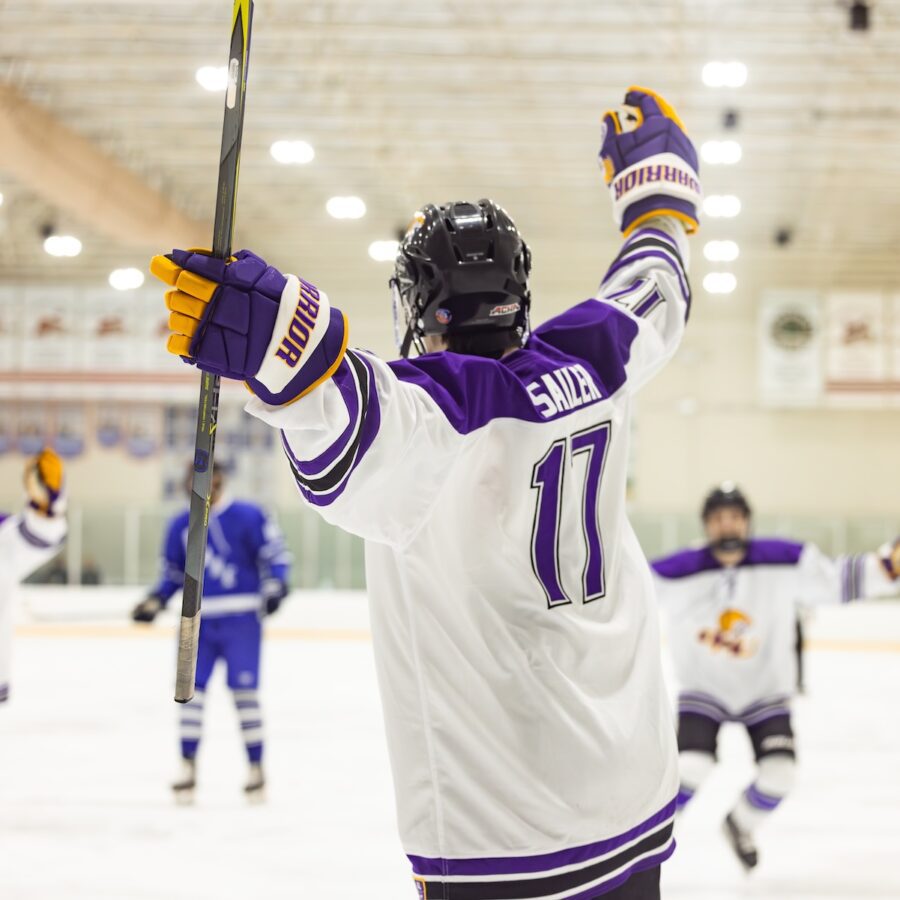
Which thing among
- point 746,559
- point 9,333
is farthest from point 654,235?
point 9,333

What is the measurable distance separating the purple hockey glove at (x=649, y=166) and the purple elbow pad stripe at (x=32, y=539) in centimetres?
332

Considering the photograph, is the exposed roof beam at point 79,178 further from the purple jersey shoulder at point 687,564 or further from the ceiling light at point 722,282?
the purple jersey shoulder at point 687,564

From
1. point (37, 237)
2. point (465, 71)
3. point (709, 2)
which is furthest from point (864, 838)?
point (37, 237)

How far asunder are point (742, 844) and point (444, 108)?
870 cm

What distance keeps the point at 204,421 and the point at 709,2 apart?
29.1ft

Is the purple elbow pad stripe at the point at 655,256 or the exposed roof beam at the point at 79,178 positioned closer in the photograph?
the purple elbow pad stripe at the point at 655,256

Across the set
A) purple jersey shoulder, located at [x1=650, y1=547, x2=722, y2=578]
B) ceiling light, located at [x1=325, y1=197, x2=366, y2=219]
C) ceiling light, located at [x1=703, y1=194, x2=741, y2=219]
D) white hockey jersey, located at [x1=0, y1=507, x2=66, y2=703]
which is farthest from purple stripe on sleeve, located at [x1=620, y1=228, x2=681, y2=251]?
ceiling light, located at [x1=325, y1=197, x2=366, y2=219]

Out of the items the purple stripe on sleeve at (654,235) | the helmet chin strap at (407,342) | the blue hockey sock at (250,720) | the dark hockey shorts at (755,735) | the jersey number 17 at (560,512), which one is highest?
the purple stripe on sleeve at (654,235)

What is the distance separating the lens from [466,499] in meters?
1.24

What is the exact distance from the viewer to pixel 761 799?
4113 millimetres

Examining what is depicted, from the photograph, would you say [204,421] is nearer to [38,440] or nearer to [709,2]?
[709,2]

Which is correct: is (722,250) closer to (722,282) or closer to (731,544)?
(722,282)

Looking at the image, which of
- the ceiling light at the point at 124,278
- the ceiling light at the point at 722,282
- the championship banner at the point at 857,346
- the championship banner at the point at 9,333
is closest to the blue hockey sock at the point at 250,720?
the ceiling light at the point at 124,278

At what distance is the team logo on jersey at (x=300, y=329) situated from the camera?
995mm
